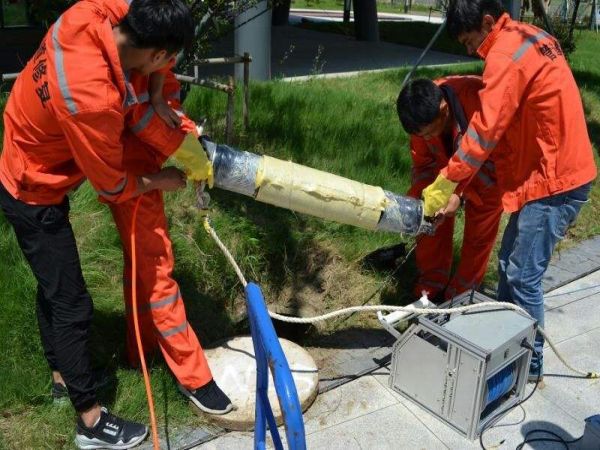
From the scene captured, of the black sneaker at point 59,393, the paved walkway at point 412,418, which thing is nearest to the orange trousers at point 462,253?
the paved walkway at point 412,418

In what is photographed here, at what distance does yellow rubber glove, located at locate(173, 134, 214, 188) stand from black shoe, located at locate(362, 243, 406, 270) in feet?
6.26

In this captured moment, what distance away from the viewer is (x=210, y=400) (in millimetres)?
3105

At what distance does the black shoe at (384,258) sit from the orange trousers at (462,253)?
0.29 metres

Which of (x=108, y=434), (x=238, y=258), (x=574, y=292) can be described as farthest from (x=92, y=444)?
(x=574, y=292)

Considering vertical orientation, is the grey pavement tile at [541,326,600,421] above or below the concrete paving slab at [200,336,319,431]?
below

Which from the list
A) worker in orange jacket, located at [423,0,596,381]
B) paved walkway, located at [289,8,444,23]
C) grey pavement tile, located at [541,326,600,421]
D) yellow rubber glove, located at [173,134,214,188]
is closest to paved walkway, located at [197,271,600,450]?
grey pavement tile, located at [541,326,600,421]

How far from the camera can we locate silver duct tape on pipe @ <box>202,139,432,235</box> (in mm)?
2963

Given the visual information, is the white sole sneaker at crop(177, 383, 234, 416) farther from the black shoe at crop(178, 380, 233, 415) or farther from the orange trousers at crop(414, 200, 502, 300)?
the orange trousers at crop(414, 200, 502, 300)

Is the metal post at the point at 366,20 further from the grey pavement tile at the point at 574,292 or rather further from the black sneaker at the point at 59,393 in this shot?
the black sneaker at the point at 59,393

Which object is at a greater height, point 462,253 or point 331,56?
point 331,56

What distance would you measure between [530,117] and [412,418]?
1.60 m

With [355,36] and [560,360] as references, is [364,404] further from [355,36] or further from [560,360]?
[355,36]

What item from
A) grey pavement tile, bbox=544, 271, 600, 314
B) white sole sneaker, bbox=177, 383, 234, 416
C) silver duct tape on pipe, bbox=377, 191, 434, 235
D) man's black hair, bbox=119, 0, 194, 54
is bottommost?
grey pavement tile, bbox=544, 271, 600, 314

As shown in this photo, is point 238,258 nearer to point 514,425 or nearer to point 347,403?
point 347,403
